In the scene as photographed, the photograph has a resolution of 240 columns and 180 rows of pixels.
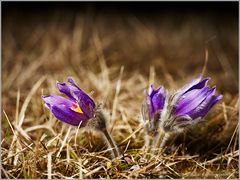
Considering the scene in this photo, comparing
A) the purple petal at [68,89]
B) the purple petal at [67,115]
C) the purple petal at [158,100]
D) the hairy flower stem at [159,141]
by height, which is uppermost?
the purple petal at [68,89]

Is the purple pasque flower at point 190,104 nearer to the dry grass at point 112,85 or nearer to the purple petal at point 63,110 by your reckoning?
the dry grass at point 112,85

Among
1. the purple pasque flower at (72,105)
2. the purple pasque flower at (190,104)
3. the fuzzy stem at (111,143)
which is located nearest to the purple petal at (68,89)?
the purple pasque flower at (72,105)

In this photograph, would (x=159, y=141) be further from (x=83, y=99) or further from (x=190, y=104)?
(x=83, y=99)

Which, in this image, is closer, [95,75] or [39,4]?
[95,75]

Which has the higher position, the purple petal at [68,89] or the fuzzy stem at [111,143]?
the purple petal at [68,89]

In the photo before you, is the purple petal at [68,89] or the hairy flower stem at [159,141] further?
the hairy flower stem at [159,141]

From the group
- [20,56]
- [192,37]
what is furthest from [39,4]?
[192,37]

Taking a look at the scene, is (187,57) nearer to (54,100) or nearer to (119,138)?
(119,138)
